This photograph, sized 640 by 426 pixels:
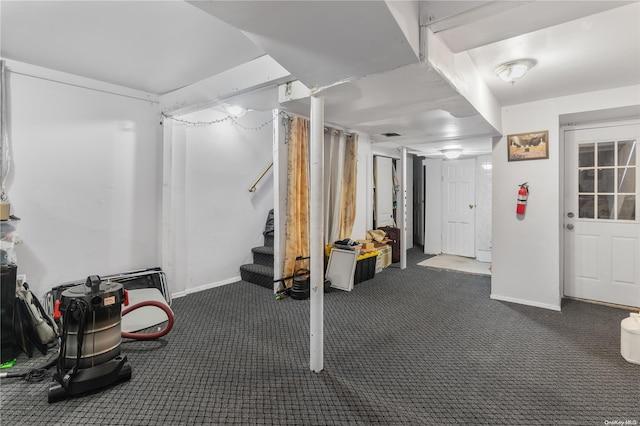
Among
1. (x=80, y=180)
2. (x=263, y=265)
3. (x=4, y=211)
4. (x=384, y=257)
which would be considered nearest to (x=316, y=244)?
(x=263, y=265)

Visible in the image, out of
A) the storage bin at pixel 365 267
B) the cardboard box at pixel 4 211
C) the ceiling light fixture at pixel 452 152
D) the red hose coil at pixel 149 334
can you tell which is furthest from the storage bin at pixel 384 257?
the cardboard box at pixel 4 211

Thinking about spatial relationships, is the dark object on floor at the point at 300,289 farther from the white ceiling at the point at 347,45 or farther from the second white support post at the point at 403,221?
the second white support post at the point at 403,221

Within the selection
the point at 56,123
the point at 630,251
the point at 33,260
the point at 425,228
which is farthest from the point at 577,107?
the point at 33,260

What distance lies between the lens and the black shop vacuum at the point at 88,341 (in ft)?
6.21

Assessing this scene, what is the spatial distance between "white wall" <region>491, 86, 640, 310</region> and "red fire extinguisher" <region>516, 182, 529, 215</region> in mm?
52

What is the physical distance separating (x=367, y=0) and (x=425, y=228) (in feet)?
19.6

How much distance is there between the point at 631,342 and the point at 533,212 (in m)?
1.57

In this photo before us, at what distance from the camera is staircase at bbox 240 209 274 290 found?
415 cm

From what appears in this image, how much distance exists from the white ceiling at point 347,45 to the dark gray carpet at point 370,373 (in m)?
2.01

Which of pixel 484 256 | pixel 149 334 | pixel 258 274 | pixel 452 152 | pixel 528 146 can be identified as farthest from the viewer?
pixel 484 256

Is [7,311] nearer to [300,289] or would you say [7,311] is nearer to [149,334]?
[149,334]

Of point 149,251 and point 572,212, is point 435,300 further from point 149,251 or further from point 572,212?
point 149,251

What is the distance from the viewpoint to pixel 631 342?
7.54 ft

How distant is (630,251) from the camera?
3.45m
